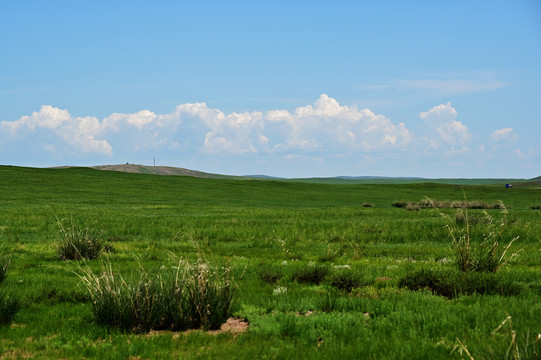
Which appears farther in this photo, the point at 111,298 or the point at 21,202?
the point at 21,202

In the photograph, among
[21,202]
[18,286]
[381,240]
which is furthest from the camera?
[21,202]

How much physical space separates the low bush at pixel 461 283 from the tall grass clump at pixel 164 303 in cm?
488

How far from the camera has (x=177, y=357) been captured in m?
7.29

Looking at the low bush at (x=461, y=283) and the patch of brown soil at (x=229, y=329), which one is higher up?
the low bush at (x=461, y=283)

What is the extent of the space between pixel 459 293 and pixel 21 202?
4035 cm

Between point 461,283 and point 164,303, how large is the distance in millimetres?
6472

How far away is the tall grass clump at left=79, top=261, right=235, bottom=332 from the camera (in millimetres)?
8578

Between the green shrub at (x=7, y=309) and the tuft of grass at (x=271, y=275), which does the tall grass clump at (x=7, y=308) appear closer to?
the green shrub at (x=7, y=309)

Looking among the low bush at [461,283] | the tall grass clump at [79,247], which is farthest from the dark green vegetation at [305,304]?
the tall grass clump at [79,247]

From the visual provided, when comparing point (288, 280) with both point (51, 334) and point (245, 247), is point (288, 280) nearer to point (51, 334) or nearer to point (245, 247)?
point (51, 334)

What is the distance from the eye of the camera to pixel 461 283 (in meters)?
11.1

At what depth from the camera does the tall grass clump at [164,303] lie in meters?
8.58

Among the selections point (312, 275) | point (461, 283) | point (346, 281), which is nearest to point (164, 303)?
point (346, 281)

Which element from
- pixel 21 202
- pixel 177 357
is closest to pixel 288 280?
pixel 177 357
